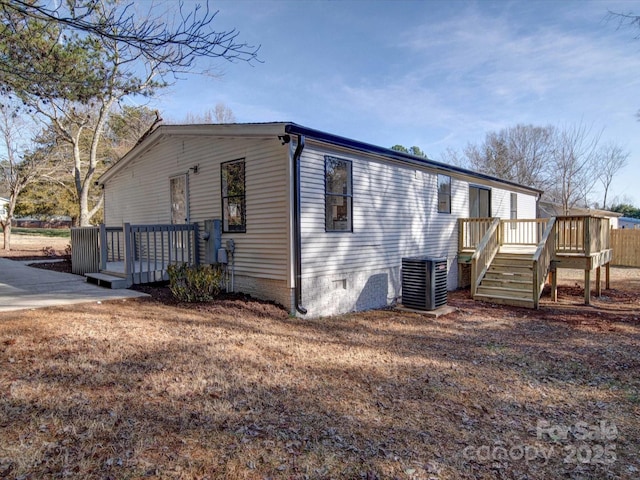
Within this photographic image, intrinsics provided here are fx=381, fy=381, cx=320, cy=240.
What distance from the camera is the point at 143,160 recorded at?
10.6 meters

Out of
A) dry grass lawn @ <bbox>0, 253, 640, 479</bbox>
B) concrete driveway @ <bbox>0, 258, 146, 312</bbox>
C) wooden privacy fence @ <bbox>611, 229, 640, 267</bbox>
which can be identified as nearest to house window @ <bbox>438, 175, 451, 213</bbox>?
dry grass lawn @ <bbox>0, 253, 640, 479</bbox>

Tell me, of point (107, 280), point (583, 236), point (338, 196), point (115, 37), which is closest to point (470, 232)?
point (583, 236)

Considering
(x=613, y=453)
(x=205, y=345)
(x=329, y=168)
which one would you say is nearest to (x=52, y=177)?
(x=329, y=168)

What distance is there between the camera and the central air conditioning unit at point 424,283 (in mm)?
7797

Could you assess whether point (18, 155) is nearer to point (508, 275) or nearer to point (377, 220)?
point (377, 220)

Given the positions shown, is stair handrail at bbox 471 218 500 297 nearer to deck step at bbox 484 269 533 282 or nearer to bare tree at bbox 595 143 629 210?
deck step at bbox 484 269 533 282

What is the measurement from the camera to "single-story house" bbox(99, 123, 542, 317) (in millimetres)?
6762

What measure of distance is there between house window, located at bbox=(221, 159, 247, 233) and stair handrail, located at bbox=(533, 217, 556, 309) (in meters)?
6.53

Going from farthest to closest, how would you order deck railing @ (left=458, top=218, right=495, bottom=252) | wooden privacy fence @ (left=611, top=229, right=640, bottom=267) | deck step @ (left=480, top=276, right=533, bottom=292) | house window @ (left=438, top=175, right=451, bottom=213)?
wooden privacy fence @ (left=611, top=229, right=640, bottom=267) < deck railing @ (left=458, top=218, right=495, bottom=252) < house window @ (left=438, top=175, right=451, bottom=213) < deck step @ (left=480, top=276, right=533, bottom=292)

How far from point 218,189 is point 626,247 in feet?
66.6

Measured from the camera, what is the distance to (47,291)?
294 inches

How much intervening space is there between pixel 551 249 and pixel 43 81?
11228mm

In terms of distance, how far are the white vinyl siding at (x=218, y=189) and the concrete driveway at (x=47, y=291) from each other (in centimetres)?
215

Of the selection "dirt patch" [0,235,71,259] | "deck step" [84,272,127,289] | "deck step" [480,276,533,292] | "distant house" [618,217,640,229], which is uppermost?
"distant house" [618,217,640,229]
